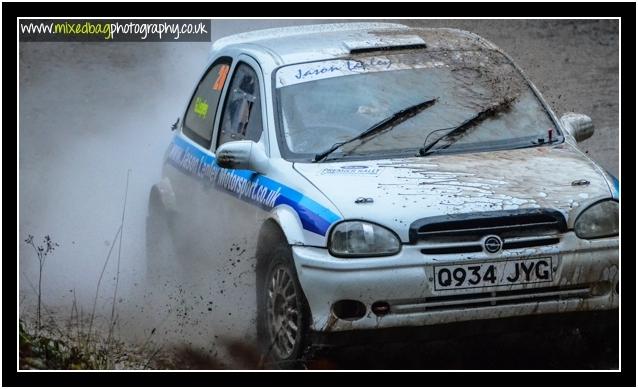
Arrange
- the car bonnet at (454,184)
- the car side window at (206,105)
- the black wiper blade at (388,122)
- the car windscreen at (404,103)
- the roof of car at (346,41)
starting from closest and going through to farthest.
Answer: the car bonnet at (454,184)
the black wiper blade at (388,122)
the car windscreen at (404,103)
the roof of car at (346,41)
the car side window at (206,105)

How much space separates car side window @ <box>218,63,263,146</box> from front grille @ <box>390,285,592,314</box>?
6.43ft

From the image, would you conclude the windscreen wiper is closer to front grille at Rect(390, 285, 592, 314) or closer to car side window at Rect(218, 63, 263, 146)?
car side window at Rect(218, 63, 263, 146)

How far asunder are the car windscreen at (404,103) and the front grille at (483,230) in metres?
1.04

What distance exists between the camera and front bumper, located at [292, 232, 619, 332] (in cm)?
672

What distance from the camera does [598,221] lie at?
7000mm

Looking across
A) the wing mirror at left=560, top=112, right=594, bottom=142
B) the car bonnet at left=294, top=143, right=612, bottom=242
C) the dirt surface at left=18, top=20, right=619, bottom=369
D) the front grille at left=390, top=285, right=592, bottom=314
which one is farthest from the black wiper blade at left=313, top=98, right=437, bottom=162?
the front grille at left=390, top=285, right=592, bottom=314

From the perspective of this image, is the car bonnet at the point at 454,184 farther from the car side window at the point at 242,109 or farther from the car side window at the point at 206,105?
the car side window at the point at 206,105

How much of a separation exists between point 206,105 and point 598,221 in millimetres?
3546

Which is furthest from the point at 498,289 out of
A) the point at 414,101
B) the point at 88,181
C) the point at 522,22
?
the point at 522,22

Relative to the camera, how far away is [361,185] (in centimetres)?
718

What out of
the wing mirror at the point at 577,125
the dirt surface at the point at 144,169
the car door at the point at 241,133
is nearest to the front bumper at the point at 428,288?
the dirt surface at the point at 144,169

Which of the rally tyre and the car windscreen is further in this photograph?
the car windscreen

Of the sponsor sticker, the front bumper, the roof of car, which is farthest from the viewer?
the roof of car

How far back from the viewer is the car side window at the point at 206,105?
364 inches
